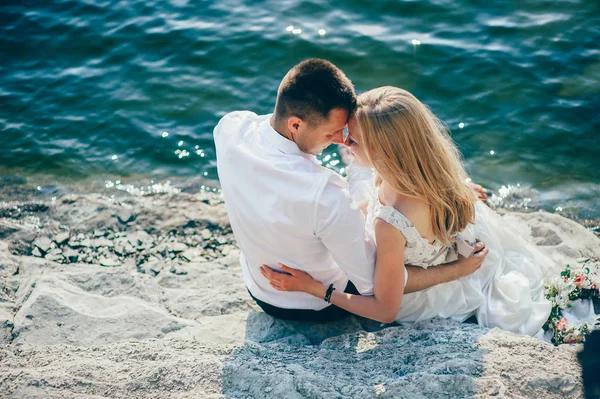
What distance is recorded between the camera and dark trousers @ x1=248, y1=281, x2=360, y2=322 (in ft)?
13.4

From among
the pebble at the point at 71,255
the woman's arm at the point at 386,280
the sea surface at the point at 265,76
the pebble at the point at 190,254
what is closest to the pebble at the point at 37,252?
the pebble at the point at 71,255

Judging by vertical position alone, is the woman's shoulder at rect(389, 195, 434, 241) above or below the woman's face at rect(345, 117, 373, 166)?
below

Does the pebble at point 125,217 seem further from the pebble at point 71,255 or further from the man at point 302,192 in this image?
the man at point 302,192

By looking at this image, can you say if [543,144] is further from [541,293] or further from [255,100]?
[255,100]

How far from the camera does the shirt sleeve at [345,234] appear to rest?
3375 mm

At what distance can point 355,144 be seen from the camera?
3824mm

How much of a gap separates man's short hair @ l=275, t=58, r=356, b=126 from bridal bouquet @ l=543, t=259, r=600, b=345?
2.20 meters

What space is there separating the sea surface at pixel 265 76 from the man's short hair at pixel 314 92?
3687mm

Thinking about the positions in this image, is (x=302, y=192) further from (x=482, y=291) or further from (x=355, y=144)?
(x=482, y=291)

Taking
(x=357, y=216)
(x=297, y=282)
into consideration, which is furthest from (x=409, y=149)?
(x=297, y=282)

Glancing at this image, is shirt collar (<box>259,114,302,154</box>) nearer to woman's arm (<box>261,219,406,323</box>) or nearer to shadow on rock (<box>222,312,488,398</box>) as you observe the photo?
woman's arm (<box>261,219,406,323</box>)

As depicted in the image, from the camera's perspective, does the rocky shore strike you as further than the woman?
No

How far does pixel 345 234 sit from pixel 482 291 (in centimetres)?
141

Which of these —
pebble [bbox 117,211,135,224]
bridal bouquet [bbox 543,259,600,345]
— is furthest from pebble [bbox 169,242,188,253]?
bridal bouquet [bbox 543,259,600,345]
